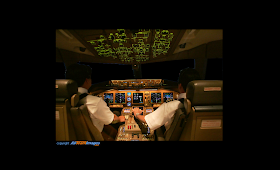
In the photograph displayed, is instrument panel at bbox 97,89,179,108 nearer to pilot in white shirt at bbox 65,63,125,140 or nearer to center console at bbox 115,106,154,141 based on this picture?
center console at bbox 115,106,154,141

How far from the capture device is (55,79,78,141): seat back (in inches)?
36.6

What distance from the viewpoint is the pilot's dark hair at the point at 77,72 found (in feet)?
3.89

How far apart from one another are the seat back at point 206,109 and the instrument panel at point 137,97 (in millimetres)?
1647

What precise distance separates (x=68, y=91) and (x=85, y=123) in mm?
404

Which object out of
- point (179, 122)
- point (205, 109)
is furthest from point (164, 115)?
point (205, 109)

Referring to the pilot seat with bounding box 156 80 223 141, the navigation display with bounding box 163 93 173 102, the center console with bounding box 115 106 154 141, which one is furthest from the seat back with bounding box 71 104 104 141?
the navigation display with bounding box 163 93 173 102

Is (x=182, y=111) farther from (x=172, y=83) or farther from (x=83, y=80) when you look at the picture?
(x=172, y=83)

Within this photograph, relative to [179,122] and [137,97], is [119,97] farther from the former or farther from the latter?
[179,122]

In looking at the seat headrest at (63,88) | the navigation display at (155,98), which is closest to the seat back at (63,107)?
the seat headrest at (63,88)

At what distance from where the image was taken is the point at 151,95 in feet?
8.35

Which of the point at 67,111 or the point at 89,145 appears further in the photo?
the point at 67,111

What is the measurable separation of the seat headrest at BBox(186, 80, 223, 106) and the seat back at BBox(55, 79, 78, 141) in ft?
3.83

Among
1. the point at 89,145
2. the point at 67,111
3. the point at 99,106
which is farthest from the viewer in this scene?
the point at 99,106

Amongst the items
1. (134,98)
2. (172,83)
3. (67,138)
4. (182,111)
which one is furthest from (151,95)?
Answer: (67,138)
